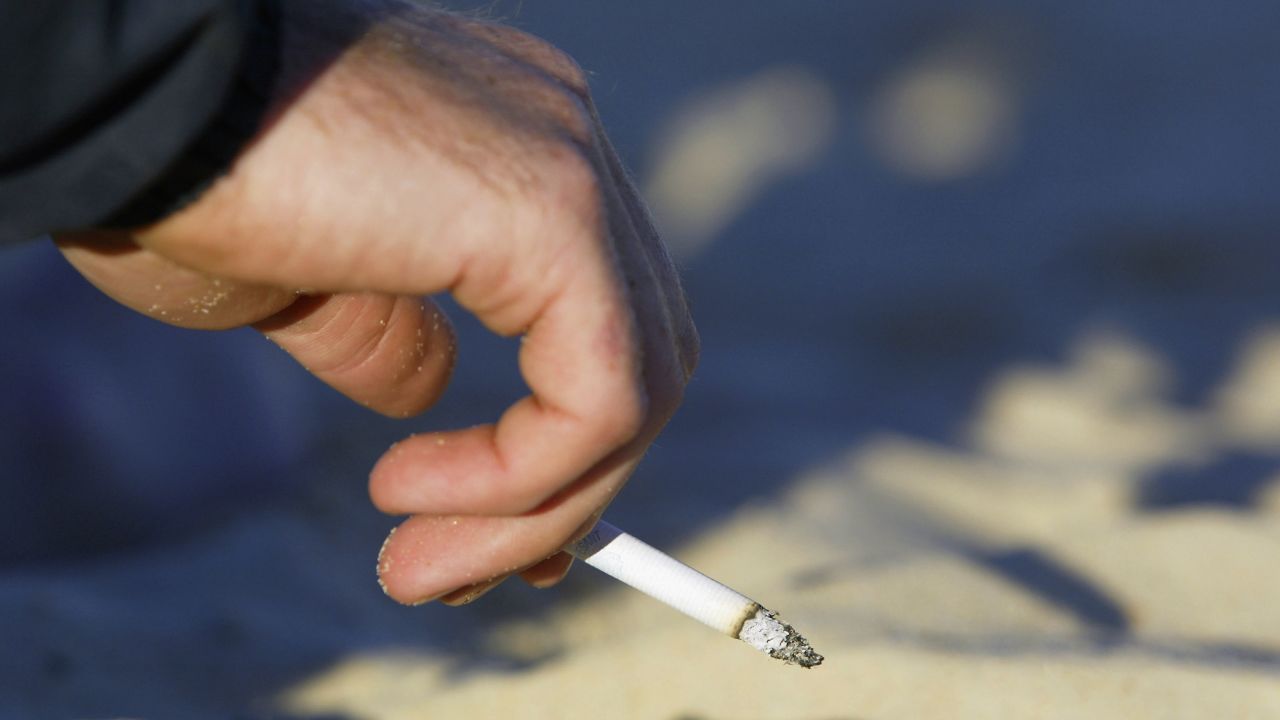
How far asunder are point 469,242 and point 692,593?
1.35ft

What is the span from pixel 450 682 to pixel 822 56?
278cm

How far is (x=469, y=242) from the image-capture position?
0.78m

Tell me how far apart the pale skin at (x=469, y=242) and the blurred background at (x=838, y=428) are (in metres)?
0.46

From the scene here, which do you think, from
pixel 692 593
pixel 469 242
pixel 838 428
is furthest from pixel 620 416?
pixel 838 428

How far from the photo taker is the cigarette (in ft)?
3.39

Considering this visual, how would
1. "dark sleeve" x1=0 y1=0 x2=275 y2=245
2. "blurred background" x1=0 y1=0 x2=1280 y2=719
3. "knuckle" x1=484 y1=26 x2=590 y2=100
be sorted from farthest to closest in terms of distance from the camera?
"blurred background" x1=0 y1=0 x2=1280 y2=719 < "knuckle" x1=484 y1=26 x2=590 y2=100 < "dark sleeve" x1=0 y1=0 x2=275 y2=245

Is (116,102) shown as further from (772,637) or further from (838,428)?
(838,428)

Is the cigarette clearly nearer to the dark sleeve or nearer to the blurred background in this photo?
the blurred background

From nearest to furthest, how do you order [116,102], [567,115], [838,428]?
[116,102]
[567,115]
[838,428]

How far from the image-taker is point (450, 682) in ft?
5.11

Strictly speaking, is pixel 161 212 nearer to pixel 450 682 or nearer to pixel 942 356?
pixel 450 682

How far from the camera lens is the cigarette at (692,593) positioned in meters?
1.03

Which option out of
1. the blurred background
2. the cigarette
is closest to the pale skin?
the cigarette

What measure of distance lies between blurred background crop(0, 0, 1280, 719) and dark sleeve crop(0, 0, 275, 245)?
58cm
